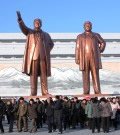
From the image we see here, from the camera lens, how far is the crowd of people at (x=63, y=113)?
14.3 m

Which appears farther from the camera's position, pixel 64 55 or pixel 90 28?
pixel 64 55

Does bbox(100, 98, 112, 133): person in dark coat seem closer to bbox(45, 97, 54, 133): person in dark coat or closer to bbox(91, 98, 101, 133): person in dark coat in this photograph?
bbox(91, 98, 101, 133): person in dark coat

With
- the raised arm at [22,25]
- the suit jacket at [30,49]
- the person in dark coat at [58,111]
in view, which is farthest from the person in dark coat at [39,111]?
the raised arm at [22,25]

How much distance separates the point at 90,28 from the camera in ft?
56.3

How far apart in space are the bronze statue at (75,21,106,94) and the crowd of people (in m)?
1.17

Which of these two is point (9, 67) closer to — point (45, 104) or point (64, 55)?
point (64, 55)

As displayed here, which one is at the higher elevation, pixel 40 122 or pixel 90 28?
pixel 90 28

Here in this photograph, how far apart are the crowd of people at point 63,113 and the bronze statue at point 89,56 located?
117cm

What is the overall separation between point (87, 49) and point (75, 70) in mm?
30673

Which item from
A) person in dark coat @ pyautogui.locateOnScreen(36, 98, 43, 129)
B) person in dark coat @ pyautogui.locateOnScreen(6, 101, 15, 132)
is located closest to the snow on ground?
person in dark coat @ pyautogui.locateOnScreen(36, 98, 43, 129)

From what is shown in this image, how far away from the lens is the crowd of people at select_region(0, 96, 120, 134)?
14312 millimetres

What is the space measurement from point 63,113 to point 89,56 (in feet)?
10.4

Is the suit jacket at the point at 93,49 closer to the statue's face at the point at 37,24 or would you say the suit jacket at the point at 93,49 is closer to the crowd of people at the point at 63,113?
the statue's face at the point at 37,24

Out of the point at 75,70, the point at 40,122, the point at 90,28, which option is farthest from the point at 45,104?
the point at 75,70
